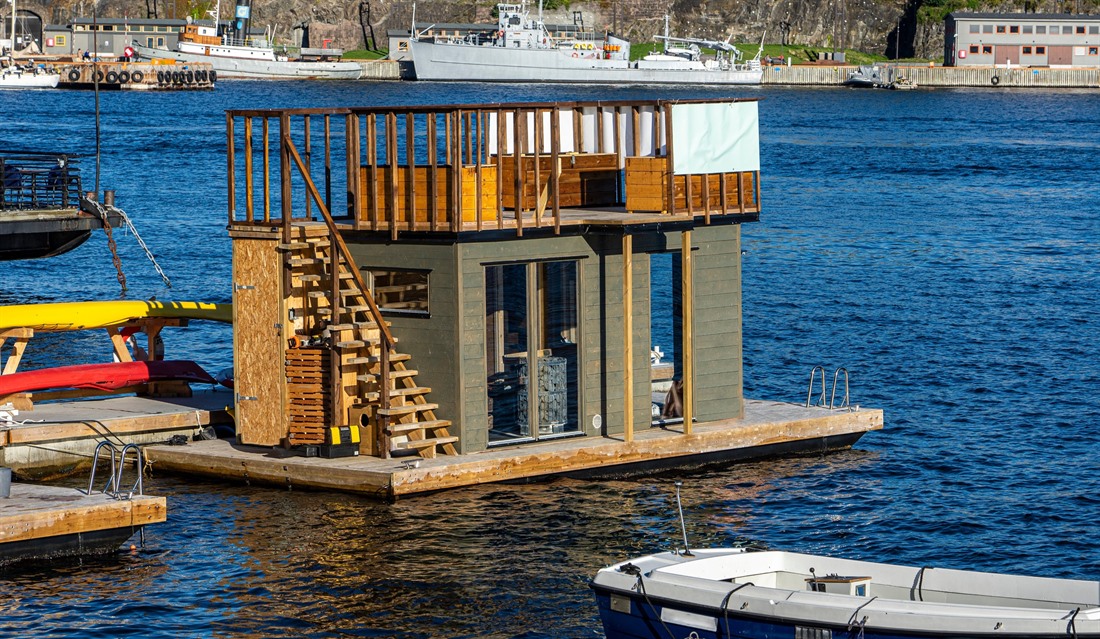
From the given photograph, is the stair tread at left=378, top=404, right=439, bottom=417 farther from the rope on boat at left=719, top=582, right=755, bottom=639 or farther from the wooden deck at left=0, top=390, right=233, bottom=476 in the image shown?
the rope on boat at left=719, top=582, right=755, bottom=639

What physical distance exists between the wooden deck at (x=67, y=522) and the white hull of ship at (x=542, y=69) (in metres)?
173

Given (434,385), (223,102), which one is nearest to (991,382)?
(434,385)

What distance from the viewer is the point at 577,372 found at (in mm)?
25156

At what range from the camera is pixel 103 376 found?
27641 millimetres

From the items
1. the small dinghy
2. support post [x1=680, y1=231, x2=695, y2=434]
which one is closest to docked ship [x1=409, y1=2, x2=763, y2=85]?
support post [x1=680, y1=231, x2=695, y2=434]

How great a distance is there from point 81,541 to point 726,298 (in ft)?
35.5

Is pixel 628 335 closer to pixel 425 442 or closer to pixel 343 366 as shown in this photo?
pixel 425 442

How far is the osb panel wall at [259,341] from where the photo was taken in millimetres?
24656

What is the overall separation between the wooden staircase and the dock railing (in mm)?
711

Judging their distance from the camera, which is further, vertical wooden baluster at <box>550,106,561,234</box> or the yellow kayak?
the yellow kayak

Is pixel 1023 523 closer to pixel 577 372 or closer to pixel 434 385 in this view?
pixel 577 372

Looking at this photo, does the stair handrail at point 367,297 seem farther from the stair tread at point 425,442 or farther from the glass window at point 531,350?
the glass window at point 531,350

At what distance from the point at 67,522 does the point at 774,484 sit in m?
10.5

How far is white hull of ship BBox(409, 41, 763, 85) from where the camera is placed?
192m
